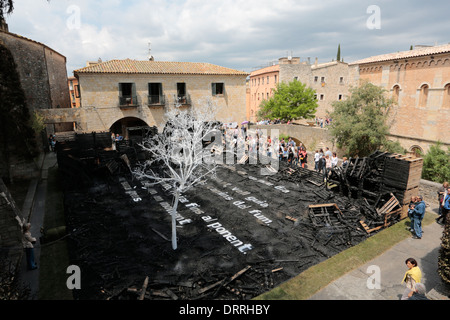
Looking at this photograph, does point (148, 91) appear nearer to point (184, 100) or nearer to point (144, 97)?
point (144, 97)

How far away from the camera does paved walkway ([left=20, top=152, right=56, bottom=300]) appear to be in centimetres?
816

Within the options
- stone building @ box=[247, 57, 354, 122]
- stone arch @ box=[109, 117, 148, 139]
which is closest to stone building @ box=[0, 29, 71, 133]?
stone arch @ box=[109, 117, 148, 139]

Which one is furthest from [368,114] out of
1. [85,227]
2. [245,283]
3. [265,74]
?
[265,74]

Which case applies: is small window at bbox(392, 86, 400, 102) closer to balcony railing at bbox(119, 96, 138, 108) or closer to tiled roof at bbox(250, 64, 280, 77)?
tiled roof at bbox(250, 64, 280, 77)

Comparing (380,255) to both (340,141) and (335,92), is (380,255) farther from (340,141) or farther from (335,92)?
(335,92)

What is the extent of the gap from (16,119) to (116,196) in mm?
7974

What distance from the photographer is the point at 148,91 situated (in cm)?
2939

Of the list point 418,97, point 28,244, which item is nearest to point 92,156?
point 28,244

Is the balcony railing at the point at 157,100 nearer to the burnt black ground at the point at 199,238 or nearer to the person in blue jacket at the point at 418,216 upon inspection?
the burnt black ground at the point at 199,238

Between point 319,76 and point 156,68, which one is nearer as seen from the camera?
point 156,68

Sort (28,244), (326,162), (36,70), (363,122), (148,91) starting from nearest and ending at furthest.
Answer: (28,244)
(326,162)
(36,70)
(363,122)
(148,91)

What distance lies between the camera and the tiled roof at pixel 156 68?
27.5 metres

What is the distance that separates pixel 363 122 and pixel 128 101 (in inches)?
914

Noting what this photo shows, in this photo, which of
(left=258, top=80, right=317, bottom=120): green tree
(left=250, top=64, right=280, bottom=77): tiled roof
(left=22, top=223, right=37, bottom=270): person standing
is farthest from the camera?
(left=250, top=64, right=280, bottom=77): tiled roof
